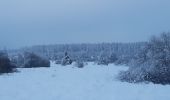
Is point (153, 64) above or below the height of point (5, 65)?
above

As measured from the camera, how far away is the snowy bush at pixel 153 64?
68.3 feet

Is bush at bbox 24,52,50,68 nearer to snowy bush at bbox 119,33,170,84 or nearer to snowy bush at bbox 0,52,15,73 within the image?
snowy bush at bbox 0,52,15,73

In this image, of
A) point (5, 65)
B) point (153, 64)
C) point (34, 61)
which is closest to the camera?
point (153, 64)

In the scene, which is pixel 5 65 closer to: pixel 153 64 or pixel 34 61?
pixel 34 61

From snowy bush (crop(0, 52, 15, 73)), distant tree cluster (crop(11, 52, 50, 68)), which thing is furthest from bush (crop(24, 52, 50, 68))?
snowy bush (crop(0, 52, 15, 73))

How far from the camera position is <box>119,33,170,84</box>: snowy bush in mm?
20812

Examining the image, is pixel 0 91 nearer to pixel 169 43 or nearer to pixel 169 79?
pixel 169 79

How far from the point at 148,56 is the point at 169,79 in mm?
2302

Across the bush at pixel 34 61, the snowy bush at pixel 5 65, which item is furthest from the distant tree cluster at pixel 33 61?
the snowy bush at pixel 5 65

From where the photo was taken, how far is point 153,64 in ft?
70.2

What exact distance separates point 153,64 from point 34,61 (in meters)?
23.2

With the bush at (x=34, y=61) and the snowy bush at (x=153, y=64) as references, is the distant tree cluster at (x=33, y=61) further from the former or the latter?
the snowy bush at (x=153, y=64)

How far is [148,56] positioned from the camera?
22.6 metres

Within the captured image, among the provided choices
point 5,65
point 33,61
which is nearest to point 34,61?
point 33,61
